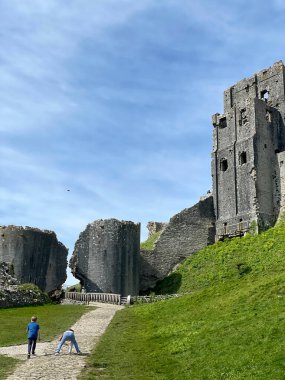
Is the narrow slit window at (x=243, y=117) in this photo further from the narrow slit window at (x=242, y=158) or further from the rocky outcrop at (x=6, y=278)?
the rocky outcrop at (x=6, y=278)

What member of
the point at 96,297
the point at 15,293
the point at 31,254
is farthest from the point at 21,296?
the point at 31,254

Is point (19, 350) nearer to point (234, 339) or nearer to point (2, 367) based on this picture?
point (2, 367)

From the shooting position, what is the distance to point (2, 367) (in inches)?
632

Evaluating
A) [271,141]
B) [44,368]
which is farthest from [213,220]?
[44,368]

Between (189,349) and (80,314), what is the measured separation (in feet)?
51.1

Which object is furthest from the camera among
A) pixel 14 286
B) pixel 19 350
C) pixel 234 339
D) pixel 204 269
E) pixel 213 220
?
pixel 213 220

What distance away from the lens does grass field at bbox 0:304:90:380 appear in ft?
70.5

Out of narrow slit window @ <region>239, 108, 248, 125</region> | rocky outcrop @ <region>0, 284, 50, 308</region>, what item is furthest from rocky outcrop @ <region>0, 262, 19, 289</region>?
narrow slit window @ <region>239, 108, 248, 125</region>

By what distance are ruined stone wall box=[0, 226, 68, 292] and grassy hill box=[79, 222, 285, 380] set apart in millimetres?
16101

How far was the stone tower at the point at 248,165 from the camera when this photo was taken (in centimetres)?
5144

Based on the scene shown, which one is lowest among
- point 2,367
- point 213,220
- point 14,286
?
point 2,367

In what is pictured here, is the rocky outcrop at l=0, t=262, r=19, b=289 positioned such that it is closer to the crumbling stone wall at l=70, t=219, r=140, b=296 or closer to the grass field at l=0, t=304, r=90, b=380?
the grass field at l=0, t=304, r=90, b=380

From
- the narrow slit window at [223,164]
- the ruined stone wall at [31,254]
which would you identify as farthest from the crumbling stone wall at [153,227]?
the ruined stone wall at [31,254]

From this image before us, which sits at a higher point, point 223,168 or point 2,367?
point 223,168
